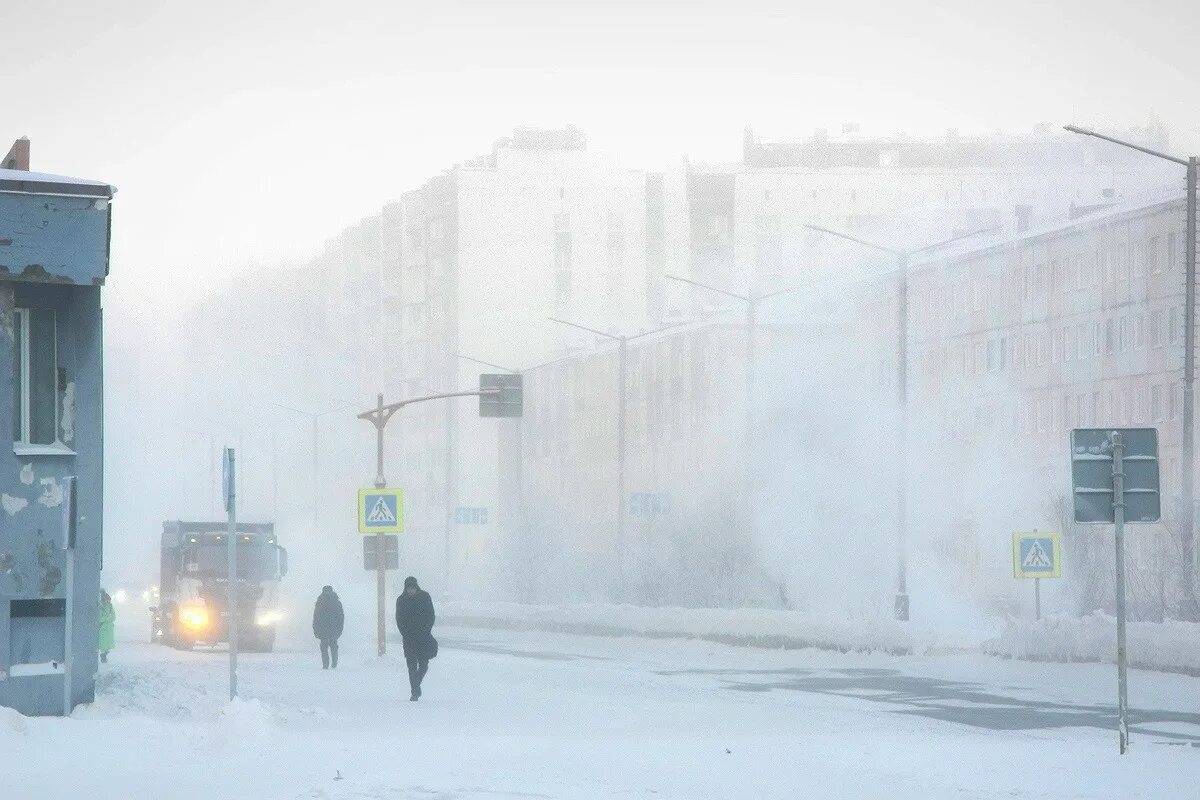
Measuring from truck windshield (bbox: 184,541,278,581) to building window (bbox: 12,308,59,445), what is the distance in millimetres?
27190

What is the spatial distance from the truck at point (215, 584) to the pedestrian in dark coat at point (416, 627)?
68.2ft

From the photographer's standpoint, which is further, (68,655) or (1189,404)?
(1189,404)

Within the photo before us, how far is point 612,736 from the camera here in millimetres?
23484

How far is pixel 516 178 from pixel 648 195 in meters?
8.77

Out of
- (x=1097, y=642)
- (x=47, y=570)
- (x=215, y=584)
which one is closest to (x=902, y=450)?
(x=1097, y=642)

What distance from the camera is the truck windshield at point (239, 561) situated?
5227 centimetres

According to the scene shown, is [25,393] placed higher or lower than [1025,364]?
lower

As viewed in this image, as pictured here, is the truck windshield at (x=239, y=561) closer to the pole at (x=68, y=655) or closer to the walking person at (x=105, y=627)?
the walking person at (x=105, y=627)

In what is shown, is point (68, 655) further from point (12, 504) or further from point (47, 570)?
point (12, 504)

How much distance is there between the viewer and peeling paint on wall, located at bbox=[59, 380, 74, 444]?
25.2 m

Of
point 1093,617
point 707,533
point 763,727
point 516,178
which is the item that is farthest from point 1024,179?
point 763,727

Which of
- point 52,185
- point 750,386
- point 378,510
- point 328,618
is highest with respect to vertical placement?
point 52,185

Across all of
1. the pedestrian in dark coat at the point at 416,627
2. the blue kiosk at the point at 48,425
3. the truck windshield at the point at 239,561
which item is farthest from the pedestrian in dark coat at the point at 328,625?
the blue kiosk at the point at 48,425

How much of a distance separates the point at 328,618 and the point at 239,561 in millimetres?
12325
